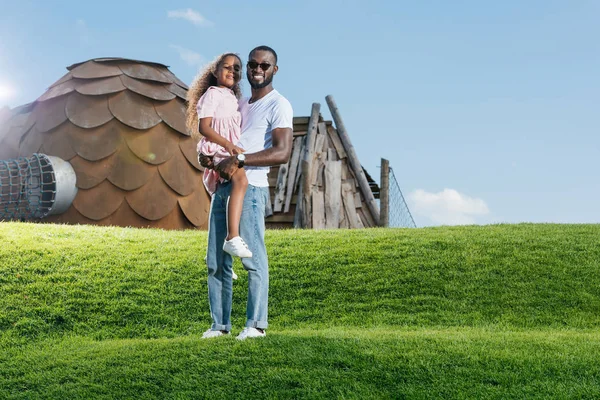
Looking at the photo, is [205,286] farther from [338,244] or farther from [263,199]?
[263,199]

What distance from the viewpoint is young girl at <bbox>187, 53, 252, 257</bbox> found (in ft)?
13.6

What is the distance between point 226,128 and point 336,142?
1016 cm

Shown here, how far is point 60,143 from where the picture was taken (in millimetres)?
11789

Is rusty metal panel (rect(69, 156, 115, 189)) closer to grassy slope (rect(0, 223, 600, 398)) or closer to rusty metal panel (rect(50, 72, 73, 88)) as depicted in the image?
grassy slope (rect(0, 223, 600, 398))

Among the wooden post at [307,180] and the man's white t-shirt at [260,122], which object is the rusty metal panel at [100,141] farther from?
the man's white t-shirt at [260,122]

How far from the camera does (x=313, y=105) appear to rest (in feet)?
46.7

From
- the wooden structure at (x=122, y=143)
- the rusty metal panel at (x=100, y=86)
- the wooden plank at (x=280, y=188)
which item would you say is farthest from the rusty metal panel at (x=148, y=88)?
the wooden plank at (x=280, y=188)

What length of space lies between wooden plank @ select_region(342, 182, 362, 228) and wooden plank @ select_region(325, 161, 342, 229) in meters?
0.19

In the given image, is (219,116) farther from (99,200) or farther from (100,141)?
(99,200)

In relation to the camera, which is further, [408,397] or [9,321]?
[9,321]

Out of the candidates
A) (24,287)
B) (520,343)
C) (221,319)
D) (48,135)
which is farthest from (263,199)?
(48,135)

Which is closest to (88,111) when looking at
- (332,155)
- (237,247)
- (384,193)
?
(332,155)

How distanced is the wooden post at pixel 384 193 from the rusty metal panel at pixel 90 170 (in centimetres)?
545

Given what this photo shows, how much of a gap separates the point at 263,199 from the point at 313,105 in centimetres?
1009
